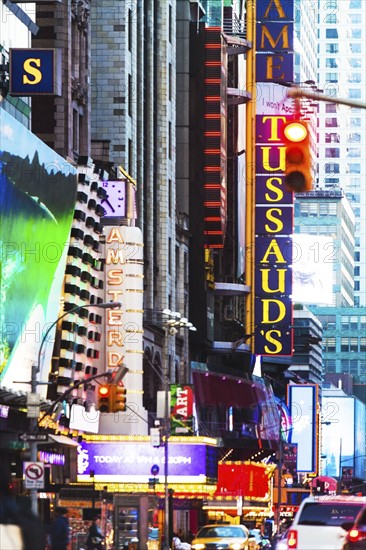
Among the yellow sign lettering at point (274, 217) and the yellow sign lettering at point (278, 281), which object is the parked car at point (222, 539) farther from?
the yellow sign lettering at point (274, 217)

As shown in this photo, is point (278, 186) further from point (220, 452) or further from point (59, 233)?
point (59, 233)

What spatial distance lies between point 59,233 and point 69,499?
10.4 meters

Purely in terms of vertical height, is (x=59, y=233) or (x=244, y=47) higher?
(x=244, y=47)

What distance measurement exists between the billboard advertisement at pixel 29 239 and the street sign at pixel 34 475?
32.7ft

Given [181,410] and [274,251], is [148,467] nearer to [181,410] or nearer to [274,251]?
[181,410]

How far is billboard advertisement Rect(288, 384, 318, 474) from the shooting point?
17825 cm

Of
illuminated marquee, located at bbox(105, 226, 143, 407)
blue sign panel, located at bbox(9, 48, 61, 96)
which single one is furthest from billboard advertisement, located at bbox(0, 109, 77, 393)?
illuminated marquee, located at bbox(105, 226, 143, 407)

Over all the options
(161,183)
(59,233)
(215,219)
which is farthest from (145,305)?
(59,233)

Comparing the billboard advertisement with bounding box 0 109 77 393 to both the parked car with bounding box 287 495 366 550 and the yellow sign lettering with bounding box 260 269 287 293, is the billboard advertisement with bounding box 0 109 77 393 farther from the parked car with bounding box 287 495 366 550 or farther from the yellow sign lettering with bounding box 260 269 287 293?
the yellow sign lettering with bounding box 260 269 287 293

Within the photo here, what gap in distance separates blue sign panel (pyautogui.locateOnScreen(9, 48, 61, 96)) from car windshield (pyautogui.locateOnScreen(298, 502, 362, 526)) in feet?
80.2

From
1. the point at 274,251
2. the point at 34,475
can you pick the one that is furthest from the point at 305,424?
the point at 34,475

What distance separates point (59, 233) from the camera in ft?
212

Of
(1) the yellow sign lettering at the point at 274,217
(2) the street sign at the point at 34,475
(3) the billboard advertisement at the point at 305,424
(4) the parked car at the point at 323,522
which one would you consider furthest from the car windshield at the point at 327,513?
(3) the billboard advertisement at the point at 305,424

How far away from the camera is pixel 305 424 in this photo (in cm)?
18088
